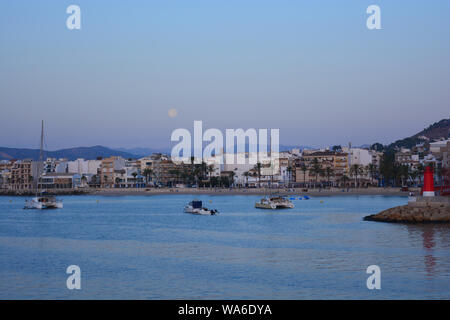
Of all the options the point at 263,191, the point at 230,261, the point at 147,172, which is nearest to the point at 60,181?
the point at 147,172

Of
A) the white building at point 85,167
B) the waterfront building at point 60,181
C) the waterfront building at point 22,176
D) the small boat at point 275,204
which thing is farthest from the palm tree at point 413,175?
the waterfront building at point 22,176

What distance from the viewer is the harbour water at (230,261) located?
20.6 m

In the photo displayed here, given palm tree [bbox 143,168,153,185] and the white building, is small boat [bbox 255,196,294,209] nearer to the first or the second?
palm tree [bbox 143,168,153,185]

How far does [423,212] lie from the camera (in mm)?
45062

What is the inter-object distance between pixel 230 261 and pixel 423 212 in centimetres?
2280

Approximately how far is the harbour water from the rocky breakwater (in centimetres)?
201

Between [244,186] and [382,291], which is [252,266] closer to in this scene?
[382,291]

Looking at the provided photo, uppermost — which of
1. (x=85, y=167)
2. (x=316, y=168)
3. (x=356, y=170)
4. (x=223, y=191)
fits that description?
(x=85, y=167)

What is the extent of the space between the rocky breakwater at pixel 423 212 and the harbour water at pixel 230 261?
6.60 ft

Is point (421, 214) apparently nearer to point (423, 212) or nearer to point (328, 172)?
point (423, 212)

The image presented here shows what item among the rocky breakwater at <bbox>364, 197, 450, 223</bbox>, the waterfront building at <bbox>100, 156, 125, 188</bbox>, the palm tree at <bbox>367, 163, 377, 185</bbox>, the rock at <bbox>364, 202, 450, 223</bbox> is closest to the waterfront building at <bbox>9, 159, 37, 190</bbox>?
the waterfront building at <bbox>100, 156, 125, 188</bbox>

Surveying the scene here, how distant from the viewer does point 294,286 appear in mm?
21234
